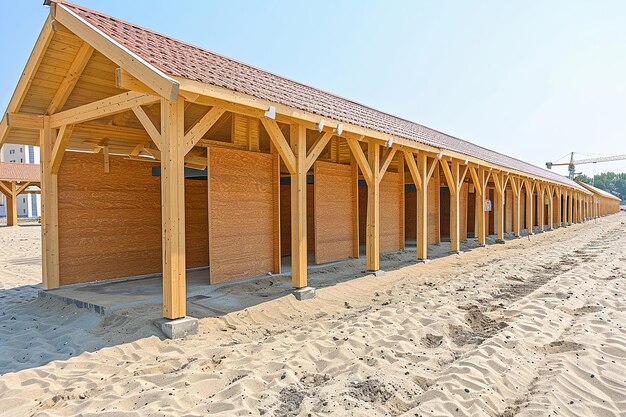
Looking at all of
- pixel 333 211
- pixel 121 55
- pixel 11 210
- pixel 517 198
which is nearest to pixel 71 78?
pixel 121 55

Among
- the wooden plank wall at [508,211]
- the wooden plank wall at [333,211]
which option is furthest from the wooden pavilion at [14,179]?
the wooden plank wall at [508,211]

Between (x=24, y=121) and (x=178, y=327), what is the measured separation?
4.28m

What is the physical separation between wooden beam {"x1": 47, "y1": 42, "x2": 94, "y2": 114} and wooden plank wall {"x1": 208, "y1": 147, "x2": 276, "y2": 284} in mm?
2009

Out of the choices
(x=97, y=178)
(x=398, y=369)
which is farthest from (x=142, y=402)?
(x=97, y=178)

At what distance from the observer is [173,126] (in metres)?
4.29

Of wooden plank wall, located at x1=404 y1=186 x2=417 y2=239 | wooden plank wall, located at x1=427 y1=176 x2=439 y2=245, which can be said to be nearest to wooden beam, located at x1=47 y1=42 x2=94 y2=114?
wooden plank wall, located at x1=427 y1=176 x2=439 y2=245

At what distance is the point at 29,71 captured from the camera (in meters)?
5.59

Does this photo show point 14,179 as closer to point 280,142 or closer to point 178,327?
point 280,142

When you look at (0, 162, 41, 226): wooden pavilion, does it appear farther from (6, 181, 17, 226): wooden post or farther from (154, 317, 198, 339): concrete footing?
(154, 317, 198, 339): concrete footing

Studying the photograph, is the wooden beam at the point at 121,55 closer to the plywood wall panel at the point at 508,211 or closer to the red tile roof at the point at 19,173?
the plywood wall panel at the point at 508,211

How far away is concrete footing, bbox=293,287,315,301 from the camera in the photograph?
18.9ft

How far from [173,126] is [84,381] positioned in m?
2.46

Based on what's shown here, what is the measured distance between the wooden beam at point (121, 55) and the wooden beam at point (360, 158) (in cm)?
371

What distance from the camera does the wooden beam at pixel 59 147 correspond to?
19.4 ft
